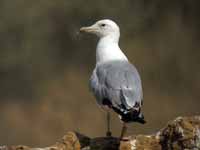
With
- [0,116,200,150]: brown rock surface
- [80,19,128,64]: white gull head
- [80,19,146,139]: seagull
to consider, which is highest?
[80,19,128,64]: white gull head

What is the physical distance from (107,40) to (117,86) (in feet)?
2.86

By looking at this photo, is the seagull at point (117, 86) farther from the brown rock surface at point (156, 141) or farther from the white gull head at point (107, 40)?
the brown rock surface at point (156, 141)

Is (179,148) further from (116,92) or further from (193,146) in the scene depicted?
(116,92)

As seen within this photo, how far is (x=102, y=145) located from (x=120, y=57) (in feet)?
3.38

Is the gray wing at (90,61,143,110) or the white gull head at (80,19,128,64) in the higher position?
the white gull head at (80,19,128,64)

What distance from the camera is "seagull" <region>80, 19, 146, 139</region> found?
3.75 m

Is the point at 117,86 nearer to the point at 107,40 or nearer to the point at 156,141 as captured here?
the point at 156,141

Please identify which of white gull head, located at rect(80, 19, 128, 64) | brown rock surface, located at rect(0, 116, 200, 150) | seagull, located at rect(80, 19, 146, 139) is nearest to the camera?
brown rock surface, located at rect(0, 116, 200, 150)

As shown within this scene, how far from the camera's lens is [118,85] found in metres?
3.99

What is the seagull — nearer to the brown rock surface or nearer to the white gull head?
the white gull head

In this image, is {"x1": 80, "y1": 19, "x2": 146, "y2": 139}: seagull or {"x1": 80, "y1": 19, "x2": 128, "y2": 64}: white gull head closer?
{"x1": 80, "y1": 19, "x2": 146, "y2": 139}: seagull

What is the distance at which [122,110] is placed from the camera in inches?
148

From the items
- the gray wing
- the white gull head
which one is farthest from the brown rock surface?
the white gull head

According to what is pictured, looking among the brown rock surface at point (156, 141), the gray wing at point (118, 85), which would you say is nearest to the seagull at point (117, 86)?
the gray wing at point (118, 85)
